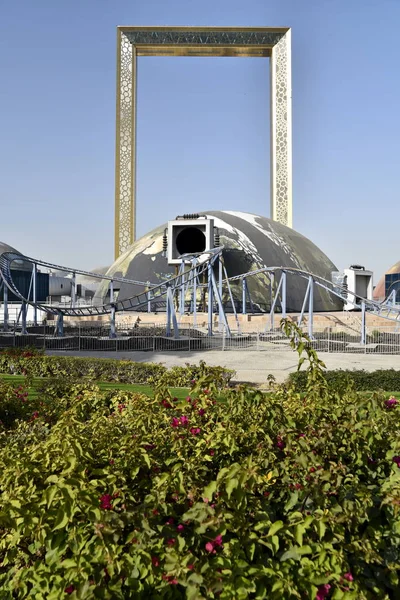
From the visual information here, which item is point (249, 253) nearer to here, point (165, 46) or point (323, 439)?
point (165, 46)

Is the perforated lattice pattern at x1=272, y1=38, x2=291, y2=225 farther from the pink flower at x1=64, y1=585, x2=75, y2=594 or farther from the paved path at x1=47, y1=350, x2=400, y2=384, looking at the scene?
the pink flower at x1=64, y1=585, x2=75, y2=594

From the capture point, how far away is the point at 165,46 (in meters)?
49.6

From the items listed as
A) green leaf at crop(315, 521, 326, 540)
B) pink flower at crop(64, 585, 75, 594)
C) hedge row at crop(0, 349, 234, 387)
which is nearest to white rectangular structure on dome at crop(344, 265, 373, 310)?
hedge row at crop(0, 349, 234, 387)

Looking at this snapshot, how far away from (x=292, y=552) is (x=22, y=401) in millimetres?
5794

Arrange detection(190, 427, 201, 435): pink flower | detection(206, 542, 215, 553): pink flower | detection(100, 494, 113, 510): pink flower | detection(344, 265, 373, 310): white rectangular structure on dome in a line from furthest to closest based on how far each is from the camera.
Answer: detection(344, 265, 373, 310): white rectangular structure on dome, detection(190, 427, 201, 435): pink flower, detection(100, 494, 113, 510): pink flower, detection(206, 542, 215, 553): pink flower

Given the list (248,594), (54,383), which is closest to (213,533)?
(248,594)

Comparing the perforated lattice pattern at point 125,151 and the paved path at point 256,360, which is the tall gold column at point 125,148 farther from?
the paved path at point 256,360

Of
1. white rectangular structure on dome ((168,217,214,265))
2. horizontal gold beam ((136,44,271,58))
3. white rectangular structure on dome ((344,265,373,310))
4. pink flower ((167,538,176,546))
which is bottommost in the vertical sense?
pink flower ((167,538,176,546))

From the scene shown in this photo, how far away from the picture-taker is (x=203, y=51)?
165 feet

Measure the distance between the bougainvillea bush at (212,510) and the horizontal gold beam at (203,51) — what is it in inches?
2019

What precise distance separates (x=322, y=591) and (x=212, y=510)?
66 centimetres

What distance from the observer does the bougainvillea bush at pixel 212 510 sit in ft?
8.57

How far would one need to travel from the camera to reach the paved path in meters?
16.2

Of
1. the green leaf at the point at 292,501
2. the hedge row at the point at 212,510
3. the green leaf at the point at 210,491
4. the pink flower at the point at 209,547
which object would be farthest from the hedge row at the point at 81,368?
the pink flower at the point at 209,547
